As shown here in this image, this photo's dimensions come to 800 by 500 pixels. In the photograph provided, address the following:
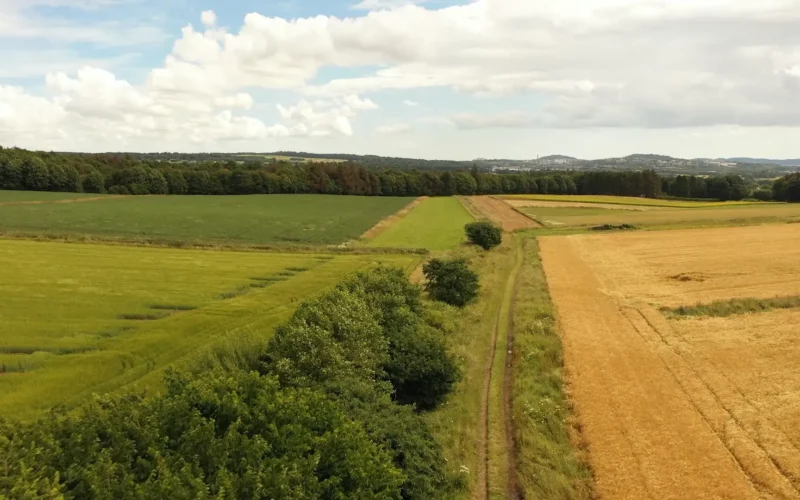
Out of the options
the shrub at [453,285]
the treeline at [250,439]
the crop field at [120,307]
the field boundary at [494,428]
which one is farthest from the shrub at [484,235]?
the treeline at [250,439]

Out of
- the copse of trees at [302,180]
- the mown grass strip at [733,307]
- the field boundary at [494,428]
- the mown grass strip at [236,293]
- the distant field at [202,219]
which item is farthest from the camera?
the copse of trees at [302,180]

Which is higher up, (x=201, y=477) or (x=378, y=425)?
(x=201, y=477)

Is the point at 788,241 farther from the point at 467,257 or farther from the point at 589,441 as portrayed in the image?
the point at 589,441

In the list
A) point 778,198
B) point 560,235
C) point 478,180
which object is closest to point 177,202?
point 560,235

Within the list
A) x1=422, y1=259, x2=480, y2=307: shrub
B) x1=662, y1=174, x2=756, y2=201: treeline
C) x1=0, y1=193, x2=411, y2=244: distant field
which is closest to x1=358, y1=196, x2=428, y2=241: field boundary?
x1=0, y1=193, x2=411, y2=244: distant field

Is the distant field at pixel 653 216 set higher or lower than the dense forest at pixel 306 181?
lower

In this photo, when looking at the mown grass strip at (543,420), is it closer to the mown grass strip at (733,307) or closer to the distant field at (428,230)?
the mown grass strip at (733,307)

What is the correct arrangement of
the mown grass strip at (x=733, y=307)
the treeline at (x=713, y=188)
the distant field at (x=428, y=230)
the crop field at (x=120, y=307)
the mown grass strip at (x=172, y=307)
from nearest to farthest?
the crop field at (x=120, y=307), the mown grass strip at (x=172, y=307), the mown grass strip at (x=733, y=307), the distant field at (x=428, y=230), the treeline at (x=713, y=188)

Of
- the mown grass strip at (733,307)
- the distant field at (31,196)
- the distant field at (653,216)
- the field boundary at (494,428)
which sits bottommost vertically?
the field boundary at (494,428)

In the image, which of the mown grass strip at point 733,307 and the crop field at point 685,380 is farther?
the mown grass strip at point 733,307
